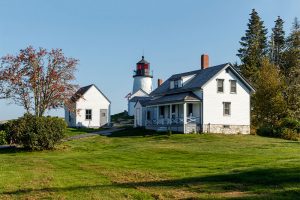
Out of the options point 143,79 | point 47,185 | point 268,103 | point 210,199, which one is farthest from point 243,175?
point 143,79

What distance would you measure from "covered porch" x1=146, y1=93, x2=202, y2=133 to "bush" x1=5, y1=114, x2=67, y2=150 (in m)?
15.5

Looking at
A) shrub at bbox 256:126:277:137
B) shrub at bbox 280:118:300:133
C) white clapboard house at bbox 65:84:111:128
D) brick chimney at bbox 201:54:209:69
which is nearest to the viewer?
shrub at bbox 256:126:277:137

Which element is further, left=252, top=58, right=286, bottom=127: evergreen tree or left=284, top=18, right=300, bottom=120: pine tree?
left=284, top=18, right=300, bottom=120: pine tree

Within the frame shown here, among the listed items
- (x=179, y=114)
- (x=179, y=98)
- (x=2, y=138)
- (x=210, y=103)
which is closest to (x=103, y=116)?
(x=179, y=114)

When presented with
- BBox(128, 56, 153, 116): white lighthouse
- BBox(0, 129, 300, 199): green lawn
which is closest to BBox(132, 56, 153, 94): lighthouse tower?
BBox(128, 56, 153, 116): white lighthouse

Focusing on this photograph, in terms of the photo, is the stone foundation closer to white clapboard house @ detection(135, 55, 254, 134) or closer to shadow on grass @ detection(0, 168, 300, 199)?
white clapboard house @ detection(135, 55, 254, 134)

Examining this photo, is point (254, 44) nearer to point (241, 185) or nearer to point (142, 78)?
point (142, 78)

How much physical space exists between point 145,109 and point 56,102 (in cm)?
1395

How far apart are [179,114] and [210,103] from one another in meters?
3.80

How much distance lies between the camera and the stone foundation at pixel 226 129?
42656 mm

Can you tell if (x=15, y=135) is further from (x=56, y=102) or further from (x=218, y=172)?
(x=218, y=172)

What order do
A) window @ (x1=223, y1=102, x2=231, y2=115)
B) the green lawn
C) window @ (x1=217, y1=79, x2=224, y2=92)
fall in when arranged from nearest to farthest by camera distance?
1. the green lawn
2. window @ (x1=217, y1=79, x2=224, y2=92)
3. window @ (x1=223, y1=102, x2=231, y2=115)

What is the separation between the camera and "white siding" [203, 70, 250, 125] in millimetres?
43062

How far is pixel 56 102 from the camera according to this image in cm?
4131
